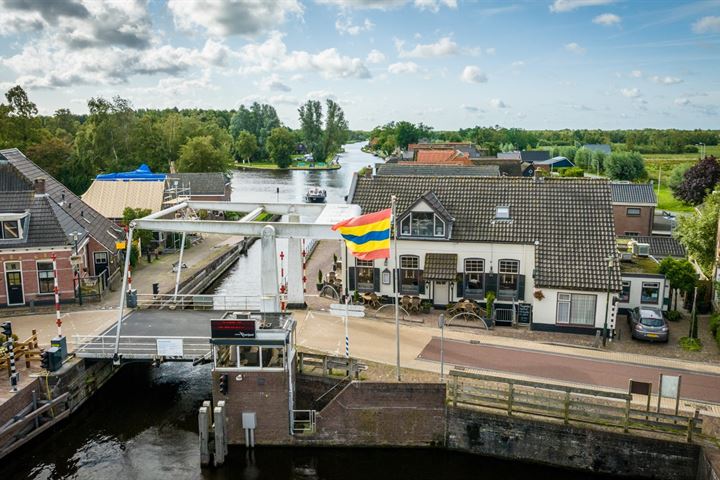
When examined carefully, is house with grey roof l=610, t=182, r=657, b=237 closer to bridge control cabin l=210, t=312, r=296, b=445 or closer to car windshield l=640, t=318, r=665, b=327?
car windshield l=640, t=318, r=665, b=327

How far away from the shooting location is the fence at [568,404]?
16422 mm

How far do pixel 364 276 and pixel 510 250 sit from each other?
21.6 ft

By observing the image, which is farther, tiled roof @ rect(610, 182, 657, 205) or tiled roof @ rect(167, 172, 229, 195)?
tiled roof @ rect(167, 172, 229, 195)

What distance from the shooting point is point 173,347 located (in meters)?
20.2

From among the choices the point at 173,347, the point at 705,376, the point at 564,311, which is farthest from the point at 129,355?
the point at 705,376

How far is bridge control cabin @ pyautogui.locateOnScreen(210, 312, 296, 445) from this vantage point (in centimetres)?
1803

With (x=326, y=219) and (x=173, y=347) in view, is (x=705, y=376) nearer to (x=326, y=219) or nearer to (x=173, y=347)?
(x=326, y=219)

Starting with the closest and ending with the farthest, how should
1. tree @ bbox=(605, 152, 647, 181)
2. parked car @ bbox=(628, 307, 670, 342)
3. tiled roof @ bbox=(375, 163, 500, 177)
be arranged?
parked car @ bbox=(628, 307, 670, 342), tiled roof @ bbox=(375, 163, 500, 177), tree @ bbox=(605, 152, 647, 181)

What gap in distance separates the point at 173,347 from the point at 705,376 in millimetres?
17659

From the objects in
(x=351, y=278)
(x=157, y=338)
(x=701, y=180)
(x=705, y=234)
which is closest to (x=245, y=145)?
(x=701, y=180)

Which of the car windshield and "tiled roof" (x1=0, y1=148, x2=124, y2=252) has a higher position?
"tiled roof" (x1=0, y1=148, x2=124, y2=252)

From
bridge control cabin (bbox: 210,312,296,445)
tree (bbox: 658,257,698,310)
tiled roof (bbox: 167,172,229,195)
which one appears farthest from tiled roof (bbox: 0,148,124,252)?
tree (bbox: 658,257,698,310)

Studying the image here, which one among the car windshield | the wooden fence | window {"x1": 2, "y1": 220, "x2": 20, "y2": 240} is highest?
window {"x1": 2, "y1": 220, "x2": 20, "y2": 240}

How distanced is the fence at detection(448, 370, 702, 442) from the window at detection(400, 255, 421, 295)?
8402 millimetres
